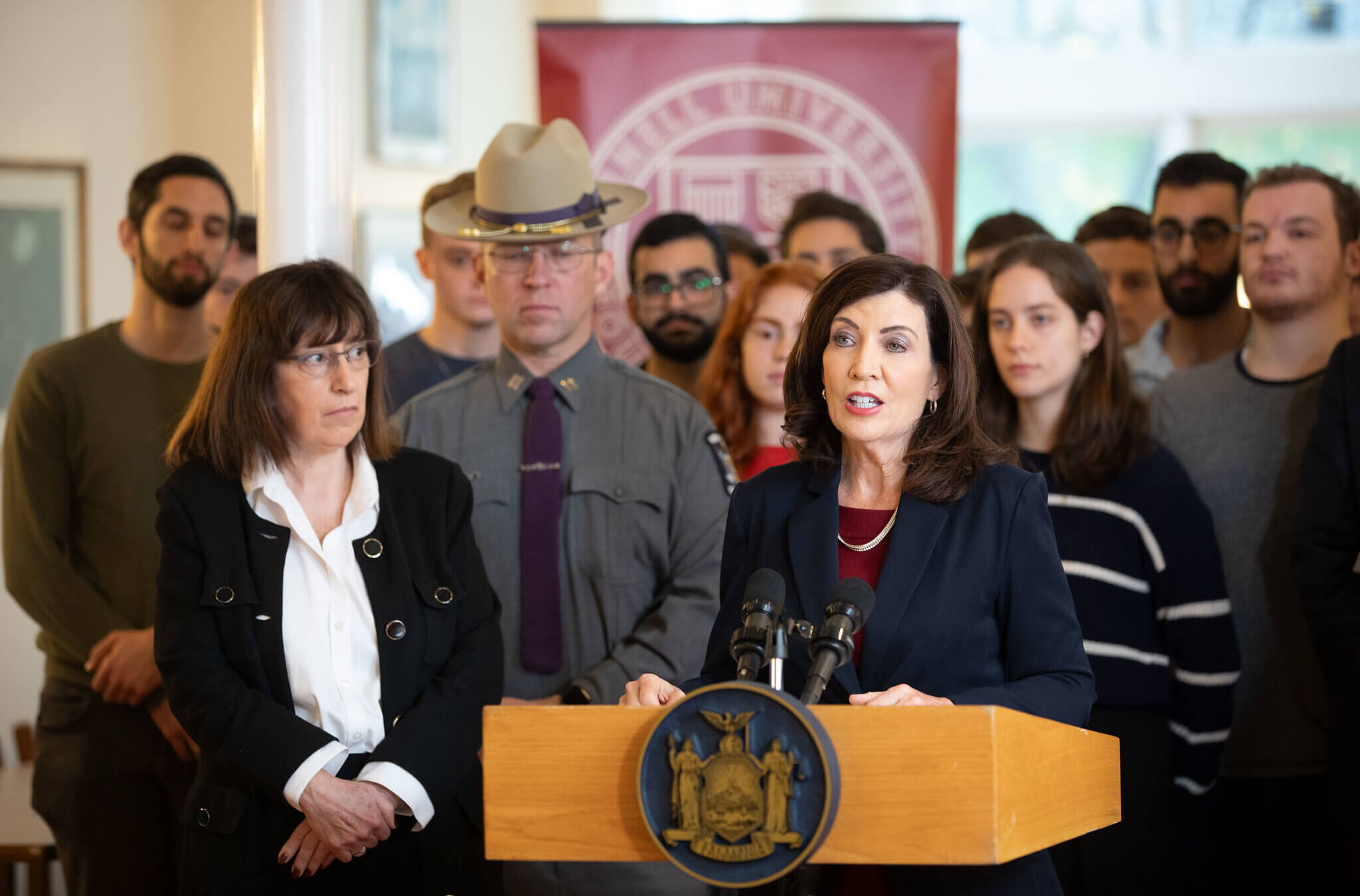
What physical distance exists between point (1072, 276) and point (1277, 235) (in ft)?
2.04

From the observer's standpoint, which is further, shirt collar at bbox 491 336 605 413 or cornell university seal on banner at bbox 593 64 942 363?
cornell university seal on banner at bbox 593 64 942 363

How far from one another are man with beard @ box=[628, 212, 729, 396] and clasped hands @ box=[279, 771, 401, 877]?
1.96 metres

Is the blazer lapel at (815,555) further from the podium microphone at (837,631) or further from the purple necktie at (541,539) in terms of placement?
the purple necktie at (541,539)

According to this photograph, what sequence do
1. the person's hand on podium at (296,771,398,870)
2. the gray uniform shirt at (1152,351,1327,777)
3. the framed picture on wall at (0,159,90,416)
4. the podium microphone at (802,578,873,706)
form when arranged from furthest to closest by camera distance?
the framed picture on wall at (0,159,90,416) < the gray uniform shirt at (1152,351,1327,777) < the person's hand on podium at (296,771,398,870) < the podium microphone at (802,578,873,706)

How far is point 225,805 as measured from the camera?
2312mm

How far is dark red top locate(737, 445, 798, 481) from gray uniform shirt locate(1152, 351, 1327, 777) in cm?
96

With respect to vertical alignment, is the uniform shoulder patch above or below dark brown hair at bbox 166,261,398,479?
below

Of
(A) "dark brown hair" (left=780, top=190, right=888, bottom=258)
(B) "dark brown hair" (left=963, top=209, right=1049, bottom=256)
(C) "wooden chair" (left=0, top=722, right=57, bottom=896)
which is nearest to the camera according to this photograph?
(C) "wooden chair" (left=0, top=722, right=57, bottom=896)

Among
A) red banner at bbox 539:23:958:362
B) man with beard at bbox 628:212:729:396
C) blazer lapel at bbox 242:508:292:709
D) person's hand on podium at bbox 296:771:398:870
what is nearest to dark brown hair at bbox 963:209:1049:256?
red banner at bbox 539:23:958:362

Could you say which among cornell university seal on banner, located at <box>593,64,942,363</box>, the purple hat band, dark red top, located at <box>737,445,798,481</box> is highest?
cornell university seal on banner, located at <box>593,64,942,363</box>

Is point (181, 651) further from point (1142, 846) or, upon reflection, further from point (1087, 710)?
point (1142, 846)

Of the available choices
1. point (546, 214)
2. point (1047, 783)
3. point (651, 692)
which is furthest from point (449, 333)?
point (1047, 783)

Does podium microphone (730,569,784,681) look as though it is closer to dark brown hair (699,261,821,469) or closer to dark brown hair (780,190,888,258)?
dark brown hair (699,261,821,469)

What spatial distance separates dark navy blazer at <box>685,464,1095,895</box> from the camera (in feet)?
6.24
